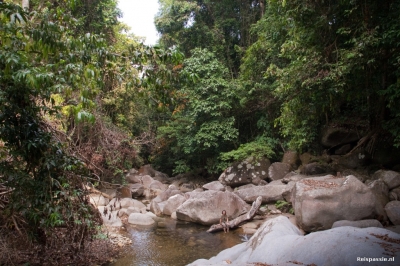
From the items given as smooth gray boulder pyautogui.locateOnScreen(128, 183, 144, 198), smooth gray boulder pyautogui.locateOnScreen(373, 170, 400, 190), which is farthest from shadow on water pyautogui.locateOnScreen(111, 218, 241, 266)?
smooth gray boulder pyautogui.locateOnScreen(128, 183, 144, 198)

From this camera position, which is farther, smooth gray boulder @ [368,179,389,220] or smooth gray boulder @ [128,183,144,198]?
smooth gray boulder @ [128,183,144,198]

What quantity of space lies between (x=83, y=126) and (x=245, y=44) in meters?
11.8

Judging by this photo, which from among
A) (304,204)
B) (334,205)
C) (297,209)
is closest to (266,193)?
(297,209)

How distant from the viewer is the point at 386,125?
8180mm

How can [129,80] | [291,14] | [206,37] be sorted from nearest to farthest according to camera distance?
[129,80]
[291,14]
[206,37]

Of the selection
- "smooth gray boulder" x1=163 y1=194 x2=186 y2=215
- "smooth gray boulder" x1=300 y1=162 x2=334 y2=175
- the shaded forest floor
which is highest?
"smooth gray boulder" x1=300 y1=162 x2=334 y2=175

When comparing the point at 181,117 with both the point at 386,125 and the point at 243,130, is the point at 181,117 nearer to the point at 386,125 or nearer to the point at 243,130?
the point at 243,130

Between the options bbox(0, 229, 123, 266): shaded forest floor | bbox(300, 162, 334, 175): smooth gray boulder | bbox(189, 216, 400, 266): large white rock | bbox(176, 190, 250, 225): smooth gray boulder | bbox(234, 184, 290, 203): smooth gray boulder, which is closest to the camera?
bbox(189, 216, 400, 266): large white rock

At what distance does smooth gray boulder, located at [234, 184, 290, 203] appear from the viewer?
1051 cm

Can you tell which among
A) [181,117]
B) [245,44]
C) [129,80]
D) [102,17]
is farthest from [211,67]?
[129,80]

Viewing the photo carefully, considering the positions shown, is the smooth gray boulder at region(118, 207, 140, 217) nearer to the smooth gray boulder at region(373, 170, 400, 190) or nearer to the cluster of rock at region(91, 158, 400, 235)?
the cluster of rock at region(91, 158, 400, 235)

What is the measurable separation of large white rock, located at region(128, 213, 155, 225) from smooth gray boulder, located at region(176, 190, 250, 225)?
41.2 inches

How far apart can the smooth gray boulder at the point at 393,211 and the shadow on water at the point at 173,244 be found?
3.85 metres

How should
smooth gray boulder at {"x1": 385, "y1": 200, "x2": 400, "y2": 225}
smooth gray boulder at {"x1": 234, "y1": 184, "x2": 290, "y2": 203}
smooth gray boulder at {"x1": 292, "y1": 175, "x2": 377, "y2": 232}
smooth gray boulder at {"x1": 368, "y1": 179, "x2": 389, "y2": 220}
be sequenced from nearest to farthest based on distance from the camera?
smooth gray boulder at {"x1": 292, "y1": 175, "x2": 377, "y2": 232} < smooth gray boulder at {"x1": 385, "y1": 200, "x2": 400, "y2": 225} < smooth gray boulder at {"x1": 368, "y1": 179, "x2": 389, "y2": 220} < smooth gray boulder at {"x1": 234, "y1": 184, "x2": 290, "y2": 203}
